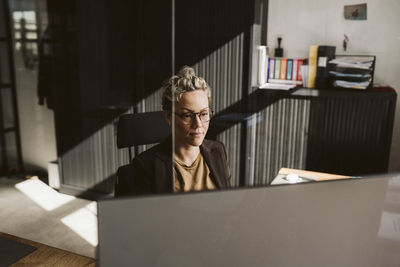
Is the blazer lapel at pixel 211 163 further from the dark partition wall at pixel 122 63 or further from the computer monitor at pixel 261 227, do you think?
the computer monitor at pixel 261 227

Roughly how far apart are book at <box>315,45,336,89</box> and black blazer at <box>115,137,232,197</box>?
95 cm

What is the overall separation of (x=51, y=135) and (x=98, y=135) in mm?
521

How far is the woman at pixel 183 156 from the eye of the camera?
935 millimetres

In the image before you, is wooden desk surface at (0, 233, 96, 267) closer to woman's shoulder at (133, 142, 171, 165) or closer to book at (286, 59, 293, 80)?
woman's shoulder at (133, 142, 171, 165)

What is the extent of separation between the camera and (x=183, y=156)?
1.03 meters

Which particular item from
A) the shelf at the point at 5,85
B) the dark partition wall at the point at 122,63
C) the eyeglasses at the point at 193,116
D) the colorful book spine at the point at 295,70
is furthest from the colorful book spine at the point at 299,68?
the shelf at the point at 5,85

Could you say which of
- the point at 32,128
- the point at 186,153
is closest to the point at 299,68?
the point at 186,153

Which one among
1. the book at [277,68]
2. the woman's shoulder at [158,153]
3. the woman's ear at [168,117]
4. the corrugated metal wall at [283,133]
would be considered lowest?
the corrugated metal wall at [283,133]

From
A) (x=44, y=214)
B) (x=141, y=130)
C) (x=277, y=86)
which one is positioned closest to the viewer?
(x=141, y=130)

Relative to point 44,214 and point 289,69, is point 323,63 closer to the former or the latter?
point 289,69

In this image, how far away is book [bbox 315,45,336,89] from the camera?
1793mm

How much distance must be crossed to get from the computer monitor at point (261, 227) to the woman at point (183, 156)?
0.34 metres

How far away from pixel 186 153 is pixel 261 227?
0.55m

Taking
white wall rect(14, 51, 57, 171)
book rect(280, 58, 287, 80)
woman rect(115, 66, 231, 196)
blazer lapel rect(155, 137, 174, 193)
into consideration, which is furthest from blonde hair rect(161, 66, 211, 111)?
white wall rect(14, 51, 57, 171)
